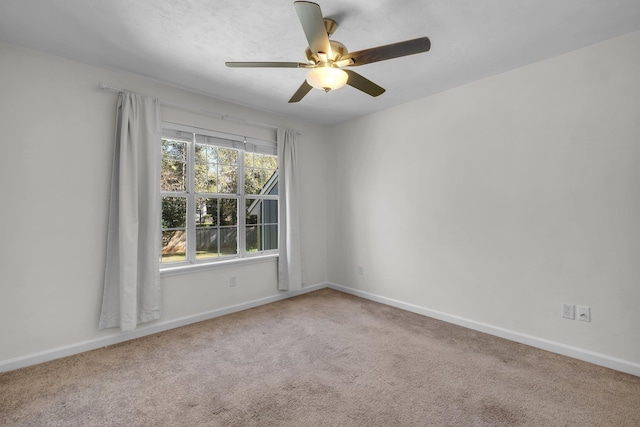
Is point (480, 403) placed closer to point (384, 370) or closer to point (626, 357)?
point (384, 370)

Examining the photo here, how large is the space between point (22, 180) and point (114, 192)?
0.60 m

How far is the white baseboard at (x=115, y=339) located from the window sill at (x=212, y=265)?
49cm

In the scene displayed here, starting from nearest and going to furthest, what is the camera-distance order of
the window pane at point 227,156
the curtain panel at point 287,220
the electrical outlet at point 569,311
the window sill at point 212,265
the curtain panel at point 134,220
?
1. the electrical outlet at point 569,311
2. the curtain panel at point 134,220
3. the window sill at point 212,265
4. the window pane at point 227,156
5. the curtain panel at point 287,220

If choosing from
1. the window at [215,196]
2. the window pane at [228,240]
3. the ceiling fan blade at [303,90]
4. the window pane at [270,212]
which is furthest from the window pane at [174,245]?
the ceiling fan blade at [303,90]

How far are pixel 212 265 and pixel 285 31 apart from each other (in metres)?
2.47

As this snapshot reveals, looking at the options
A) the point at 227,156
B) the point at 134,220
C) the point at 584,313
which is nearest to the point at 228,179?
the point at 227,156

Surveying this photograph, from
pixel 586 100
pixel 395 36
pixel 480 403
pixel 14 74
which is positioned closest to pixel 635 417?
pixel 480 403

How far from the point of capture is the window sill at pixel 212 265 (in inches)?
119

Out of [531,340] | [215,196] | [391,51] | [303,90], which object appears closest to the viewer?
[391,51]

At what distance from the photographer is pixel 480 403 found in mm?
1840

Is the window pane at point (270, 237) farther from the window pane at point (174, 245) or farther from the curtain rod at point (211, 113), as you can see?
the curtain rod at point (211, 113)

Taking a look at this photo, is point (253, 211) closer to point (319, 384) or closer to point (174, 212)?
point (174, 212)

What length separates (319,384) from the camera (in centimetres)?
205

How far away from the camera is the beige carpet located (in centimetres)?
173
